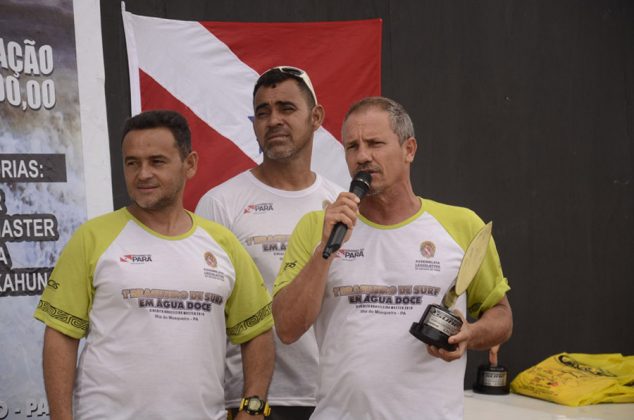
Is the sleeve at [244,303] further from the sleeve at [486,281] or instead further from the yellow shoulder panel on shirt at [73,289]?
the sleeve at [486,281]

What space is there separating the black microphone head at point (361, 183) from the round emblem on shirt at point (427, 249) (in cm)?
21

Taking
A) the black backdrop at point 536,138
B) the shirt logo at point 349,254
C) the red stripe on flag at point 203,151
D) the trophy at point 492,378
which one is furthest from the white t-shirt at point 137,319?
the trophy at point 492,378

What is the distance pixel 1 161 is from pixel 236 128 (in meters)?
1.10

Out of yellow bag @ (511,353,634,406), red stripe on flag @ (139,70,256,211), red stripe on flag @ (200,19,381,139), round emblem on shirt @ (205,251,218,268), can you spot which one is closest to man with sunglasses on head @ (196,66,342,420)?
round emblem on shirt @ (205,251,218,268)

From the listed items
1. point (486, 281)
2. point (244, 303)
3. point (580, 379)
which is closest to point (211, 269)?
point (244, 303)

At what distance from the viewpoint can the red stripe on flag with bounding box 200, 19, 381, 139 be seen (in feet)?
14.0

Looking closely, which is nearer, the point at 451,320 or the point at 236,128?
the point at 451,320

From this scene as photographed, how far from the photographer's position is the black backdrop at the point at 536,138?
5148 millimetres

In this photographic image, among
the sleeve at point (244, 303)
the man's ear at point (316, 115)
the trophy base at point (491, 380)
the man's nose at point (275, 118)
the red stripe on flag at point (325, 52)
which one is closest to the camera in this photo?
the sleeve at point (244, 303)

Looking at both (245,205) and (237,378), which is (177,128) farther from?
(237,378)

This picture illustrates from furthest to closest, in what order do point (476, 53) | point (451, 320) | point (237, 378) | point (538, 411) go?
point (476, 53) → point (538, 411) → point (237, 378) → point (451, 320)

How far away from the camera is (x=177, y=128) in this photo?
243 centimetres

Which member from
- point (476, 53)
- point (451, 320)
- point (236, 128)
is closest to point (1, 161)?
point (236, 128)

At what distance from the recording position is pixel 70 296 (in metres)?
2.20
